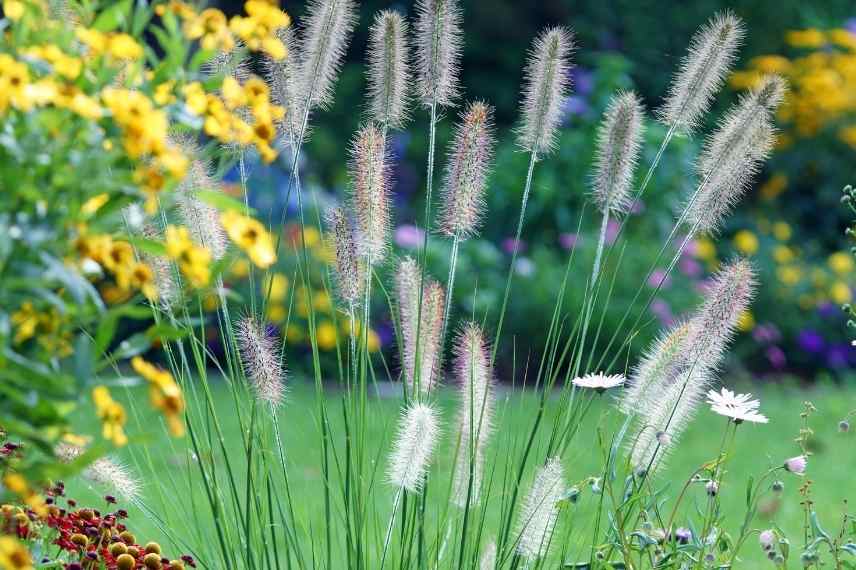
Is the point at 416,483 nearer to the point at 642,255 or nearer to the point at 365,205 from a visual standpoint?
the point at 365,205

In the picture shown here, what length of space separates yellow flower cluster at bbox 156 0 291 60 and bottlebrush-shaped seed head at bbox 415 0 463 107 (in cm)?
62

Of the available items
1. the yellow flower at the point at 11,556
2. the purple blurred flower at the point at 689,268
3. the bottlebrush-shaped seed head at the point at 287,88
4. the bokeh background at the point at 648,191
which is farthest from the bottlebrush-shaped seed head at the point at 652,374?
the purple blurred flower at the point at 689,268

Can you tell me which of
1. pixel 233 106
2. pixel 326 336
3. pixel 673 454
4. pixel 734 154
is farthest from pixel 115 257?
pixel 326 336

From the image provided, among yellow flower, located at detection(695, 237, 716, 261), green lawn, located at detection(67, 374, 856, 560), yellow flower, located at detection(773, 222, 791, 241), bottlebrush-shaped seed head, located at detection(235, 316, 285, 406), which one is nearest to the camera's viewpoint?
bottlebrush-shaped seed head, located at detection(235, 316, 285, 406)

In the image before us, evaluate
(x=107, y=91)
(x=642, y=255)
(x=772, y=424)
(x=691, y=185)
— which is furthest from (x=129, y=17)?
(x=691, y=185)

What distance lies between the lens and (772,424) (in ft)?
19.2

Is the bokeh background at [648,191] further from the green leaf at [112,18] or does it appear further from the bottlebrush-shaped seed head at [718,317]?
the green leaf at [112,18]

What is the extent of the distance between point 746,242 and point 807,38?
7.44 ft

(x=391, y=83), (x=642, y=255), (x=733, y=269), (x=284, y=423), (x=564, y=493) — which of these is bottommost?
(x=284, y=423)

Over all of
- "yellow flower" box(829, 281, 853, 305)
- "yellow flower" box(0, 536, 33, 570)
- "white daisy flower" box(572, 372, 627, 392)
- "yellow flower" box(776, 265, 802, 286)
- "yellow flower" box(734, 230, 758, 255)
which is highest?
"yellow flower" box(0, 536, 33, 570)

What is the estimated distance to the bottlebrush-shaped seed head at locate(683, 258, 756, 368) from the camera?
88.0 inches

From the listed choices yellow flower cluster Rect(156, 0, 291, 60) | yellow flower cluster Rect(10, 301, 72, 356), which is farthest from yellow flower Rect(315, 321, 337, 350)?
yellow flower cluster Rect(10, 301, 72, 356)

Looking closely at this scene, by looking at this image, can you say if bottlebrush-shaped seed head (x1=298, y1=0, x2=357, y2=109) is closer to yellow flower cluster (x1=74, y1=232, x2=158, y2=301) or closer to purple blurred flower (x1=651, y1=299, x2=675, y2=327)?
yellow flower cluster (x1=74, y1=232, x2=158, y2=301)

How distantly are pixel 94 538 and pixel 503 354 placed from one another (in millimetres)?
4078
